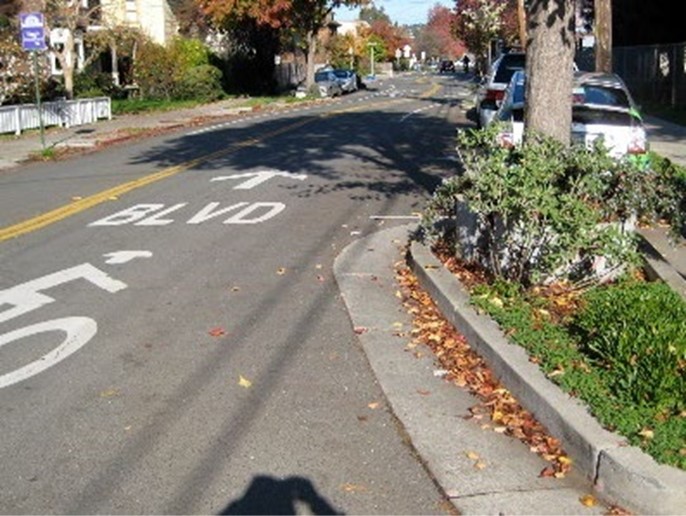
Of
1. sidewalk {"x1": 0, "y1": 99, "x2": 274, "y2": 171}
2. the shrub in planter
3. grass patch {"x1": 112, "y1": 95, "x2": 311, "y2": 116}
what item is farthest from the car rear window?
grass patch {"x1": 112, "y1": 95, "x2": 311, "y2": 116}

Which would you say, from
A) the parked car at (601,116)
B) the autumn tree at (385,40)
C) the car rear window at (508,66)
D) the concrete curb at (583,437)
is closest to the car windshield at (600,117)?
the parked car at (601,116)

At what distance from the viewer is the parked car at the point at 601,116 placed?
1192 centimetres

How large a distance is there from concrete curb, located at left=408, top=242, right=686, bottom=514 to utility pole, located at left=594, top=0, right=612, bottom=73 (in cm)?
1916

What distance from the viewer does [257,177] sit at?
15672 millimetres

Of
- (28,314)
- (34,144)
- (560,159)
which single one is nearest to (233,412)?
(28,314)

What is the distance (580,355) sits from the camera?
5.32 m

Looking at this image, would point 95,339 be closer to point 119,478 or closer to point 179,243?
point 119,478

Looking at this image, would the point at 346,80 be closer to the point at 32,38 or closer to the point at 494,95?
the point at 494,95

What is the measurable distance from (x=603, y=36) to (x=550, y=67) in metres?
17.5

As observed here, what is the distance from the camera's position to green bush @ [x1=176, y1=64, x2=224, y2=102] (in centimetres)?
4272

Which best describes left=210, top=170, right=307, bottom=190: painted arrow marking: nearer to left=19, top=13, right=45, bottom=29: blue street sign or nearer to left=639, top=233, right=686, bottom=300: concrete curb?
left=19, top=13, right=45, bottom=29: blue street sign

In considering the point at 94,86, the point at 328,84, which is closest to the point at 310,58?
the point at 328,84

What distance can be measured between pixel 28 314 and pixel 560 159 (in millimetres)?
4435

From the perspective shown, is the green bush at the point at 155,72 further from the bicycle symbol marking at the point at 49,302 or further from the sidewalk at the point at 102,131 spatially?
the bicycle symbol marking at the point at 49,302
